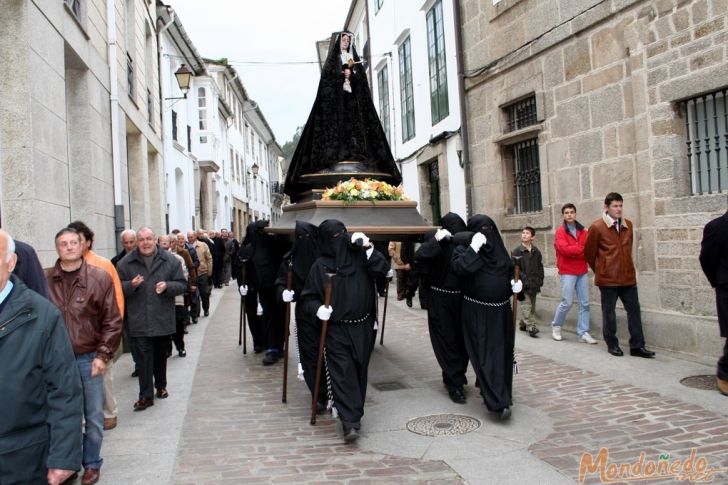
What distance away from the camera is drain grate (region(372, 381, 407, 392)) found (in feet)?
21.5

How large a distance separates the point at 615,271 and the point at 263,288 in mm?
4492

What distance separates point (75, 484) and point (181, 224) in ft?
56.3

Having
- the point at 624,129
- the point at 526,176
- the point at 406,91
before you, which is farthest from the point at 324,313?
the point at 406,91

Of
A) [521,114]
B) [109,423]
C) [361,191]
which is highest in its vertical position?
[521,114]

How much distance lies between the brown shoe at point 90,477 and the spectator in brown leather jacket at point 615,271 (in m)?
5.84

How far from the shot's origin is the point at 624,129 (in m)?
8.18

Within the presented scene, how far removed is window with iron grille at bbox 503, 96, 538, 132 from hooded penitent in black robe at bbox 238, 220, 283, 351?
4.95m

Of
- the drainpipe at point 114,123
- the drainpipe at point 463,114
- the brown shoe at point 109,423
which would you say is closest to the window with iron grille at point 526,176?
the drainpipe at point 463,114

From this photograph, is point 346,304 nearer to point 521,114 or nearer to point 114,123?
point 521,114

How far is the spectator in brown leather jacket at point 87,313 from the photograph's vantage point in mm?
4410

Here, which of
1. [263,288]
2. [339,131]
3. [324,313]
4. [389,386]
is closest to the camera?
[324,313]

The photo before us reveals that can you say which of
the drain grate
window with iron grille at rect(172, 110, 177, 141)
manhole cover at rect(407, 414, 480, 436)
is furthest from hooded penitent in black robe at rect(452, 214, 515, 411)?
window with iron grille at rect(172, 110, 177, 141)

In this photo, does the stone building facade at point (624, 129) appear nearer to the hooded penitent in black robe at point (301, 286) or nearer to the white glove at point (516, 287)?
the white glove at point (516, 287)

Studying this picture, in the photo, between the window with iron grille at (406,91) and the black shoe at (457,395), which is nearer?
the black shoe at (457,395)
